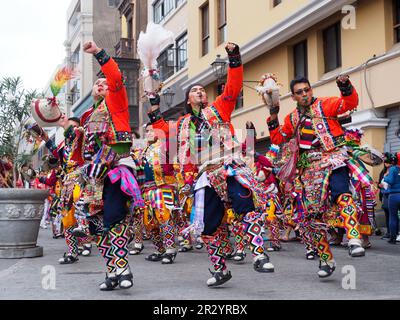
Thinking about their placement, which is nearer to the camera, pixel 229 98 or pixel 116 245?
pixel 116 245

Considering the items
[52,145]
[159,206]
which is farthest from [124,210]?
[52,145]

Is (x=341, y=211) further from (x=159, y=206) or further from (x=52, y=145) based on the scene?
(x=52, y=145)

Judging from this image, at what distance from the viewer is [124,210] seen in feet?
18.3

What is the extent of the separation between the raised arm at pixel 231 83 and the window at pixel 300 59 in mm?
11081

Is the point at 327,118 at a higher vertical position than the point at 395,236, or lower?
higher

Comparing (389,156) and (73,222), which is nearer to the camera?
(73,222)

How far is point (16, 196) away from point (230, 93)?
4.36m

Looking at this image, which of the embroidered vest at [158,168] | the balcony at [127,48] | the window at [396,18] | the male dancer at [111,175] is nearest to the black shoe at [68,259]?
the embroidered vest at [158,168]

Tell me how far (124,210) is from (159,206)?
2743 mm

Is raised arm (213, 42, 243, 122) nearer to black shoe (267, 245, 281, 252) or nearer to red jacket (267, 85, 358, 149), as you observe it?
red jacket (267, 85, 358, 149)

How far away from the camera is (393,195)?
34.7 feet

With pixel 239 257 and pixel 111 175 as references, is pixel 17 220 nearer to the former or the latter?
pixel 239 257

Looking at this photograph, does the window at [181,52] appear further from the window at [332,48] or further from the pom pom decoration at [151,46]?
the pom pom decoration at [151,46]

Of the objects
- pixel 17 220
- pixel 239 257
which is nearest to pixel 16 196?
pixel 17 220
